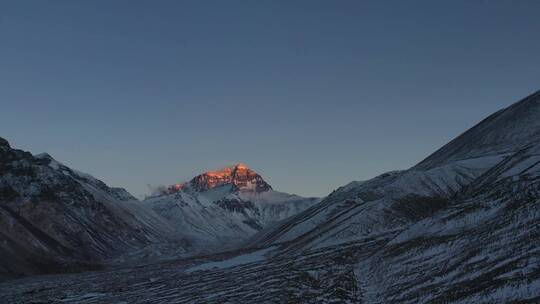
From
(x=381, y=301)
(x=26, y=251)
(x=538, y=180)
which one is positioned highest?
(x=26, y=251)

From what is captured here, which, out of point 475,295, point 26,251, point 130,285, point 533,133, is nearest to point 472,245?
point 475,295

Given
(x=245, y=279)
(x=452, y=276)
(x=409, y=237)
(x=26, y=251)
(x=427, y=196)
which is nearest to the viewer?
(x=452, y=276)

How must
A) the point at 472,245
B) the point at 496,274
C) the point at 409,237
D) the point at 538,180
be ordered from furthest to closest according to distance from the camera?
the point at 409,237, the point at 538,180, the point at 472,245, the point at 496,274

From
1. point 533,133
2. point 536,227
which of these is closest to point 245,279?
point 536,227

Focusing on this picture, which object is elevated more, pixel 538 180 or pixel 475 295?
pixel 538 180

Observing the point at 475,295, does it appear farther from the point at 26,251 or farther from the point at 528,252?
the point at 26,251

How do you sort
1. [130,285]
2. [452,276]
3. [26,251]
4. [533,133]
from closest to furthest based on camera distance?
1. [452,276]
2. [130,285]
3. [26,251]
4. [533,133]

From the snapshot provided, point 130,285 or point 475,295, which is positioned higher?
point 130,285

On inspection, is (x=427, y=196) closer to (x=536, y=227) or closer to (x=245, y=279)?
(x=245, y=279)

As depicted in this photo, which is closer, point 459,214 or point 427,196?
point 459,214
